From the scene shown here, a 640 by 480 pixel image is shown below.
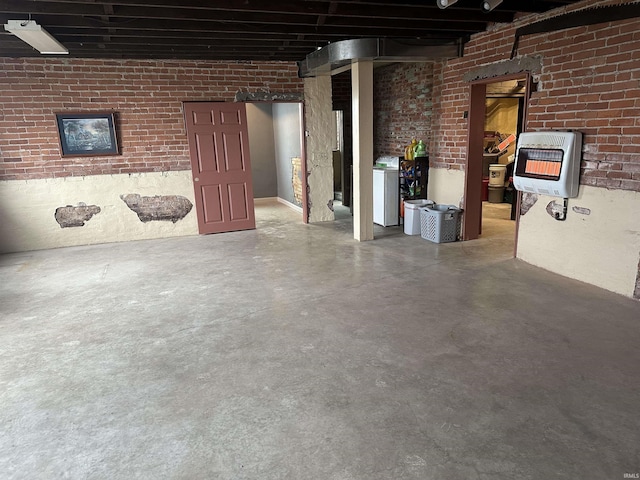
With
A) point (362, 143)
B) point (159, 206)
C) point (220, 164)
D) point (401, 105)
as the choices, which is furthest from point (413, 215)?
point (159, 206)

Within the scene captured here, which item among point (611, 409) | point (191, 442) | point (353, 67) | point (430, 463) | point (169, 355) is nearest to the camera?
point (430, 463)

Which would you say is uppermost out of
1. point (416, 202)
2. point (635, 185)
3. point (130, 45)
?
point (130, 45)

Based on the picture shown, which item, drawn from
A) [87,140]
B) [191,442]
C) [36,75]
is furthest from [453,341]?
[36,75]

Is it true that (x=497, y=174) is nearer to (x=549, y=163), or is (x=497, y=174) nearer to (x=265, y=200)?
(x=549, y=163)

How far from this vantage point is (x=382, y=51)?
517cm

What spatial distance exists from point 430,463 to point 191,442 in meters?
1.21

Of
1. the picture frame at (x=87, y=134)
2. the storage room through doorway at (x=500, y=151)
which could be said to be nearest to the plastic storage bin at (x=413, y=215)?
the storage room through doorway at (x=500, y=151)

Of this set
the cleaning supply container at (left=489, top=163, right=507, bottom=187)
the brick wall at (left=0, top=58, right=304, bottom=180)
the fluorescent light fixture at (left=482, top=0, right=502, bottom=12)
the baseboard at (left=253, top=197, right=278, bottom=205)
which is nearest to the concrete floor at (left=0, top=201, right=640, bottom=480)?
the brick wall at (left=0, top=58, right=304, bottom=180)

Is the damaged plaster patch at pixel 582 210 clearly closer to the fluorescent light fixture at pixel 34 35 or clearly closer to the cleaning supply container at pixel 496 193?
the cleaning supply container at pixel 496 193

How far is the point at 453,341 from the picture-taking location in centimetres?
321

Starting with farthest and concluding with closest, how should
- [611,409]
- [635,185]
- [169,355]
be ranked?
1. [635,185]
2. [169,355]
3. [611,409]

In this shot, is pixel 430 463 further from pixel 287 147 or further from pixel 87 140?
pixel 287 147

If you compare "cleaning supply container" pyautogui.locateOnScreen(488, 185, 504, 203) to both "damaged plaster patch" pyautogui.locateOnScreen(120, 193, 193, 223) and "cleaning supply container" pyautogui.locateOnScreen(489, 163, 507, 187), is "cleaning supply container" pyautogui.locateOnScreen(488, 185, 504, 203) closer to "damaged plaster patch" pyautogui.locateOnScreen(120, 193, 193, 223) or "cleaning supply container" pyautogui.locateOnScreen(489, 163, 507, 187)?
"cleaning supply container" pyautogui.locateOnScreen(489, 163, 507, 187)

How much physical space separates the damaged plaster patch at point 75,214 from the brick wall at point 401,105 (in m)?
5.34
